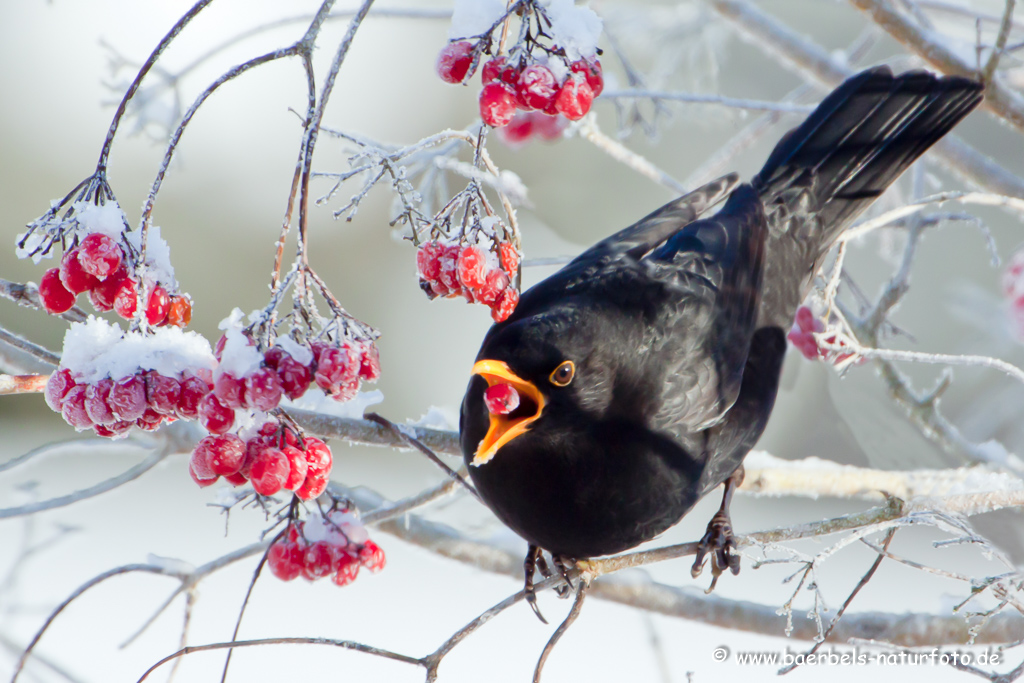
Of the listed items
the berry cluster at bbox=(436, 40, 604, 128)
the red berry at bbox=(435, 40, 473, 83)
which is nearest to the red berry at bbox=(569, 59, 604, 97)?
the berry cluster at bbox=(436, 40, 604, 128)

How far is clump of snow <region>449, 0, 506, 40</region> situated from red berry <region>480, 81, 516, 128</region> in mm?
63

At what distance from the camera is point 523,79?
2.64ft

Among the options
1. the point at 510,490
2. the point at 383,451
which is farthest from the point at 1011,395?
the point at 383,451

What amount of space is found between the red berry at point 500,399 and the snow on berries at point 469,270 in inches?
10.3

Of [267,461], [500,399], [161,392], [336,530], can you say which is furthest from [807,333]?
[161,392]

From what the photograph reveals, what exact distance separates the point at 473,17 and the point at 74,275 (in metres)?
0.50

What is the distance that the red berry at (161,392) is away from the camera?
2.66 feet

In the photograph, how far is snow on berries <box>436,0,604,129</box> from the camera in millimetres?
799

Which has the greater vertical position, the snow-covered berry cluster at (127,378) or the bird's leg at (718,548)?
the bird's leg at (718,548)

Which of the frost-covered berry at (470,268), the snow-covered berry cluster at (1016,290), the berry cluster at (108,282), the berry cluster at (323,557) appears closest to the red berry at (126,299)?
the berry cluster at (108,282)

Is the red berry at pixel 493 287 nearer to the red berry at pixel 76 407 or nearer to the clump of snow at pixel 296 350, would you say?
the clump of snow at pixel 296 350

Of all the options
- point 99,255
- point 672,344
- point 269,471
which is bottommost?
point 269,471

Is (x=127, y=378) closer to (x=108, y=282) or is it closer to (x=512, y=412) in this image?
(x=108, y=282)

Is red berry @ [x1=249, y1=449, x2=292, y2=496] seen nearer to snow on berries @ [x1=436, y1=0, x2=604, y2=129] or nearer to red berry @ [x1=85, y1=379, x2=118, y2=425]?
red berry @ [x1=85, y1=379, x2=118, y2=425]
